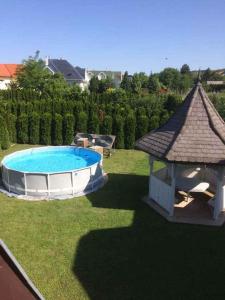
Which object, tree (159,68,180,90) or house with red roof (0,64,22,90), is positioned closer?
house with red roof (0,64,22,90)

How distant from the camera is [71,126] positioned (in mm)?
23703

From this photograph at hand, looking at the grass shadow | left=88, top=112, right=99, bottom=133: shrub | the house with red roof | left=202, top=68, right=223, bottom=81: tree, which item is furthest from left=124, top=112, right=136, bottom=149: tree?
left=202, top=68, right=223, bottom=81: tree

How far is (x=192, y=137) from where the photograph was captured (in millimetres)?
12273

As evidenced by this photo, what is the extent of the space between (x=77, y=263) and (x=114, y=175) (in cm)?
805

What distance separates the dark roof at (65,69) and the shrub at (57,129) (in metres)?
55.7

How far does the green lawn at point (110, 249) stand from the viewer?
855cm

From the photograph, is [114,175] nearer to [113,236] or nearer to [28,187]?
[28,187]

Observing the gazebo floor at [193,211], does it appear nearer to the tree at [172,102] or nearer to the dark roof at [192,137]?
the dark roof at [192,137]

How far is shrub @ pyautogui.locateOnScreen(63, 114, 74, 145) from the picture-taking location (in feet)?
77.5

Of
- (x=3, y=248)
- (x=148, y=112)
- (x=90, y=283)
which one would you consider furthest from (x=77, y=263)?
(x=148, y=112)

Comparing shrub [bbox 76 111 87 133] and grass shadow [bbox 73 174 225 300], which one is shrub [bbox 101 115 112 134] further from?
grass shadow [bbox 73 174 225 300]

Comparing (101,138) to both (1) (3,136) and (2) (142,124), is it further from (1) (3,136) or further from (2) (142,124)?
(1) (3,136)

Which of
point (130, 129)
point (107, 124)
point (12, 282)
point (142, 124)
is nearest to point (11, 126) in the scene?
point (107, 124)

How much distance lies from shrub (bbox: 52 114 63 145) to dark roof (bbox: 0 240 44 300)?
21403mm
